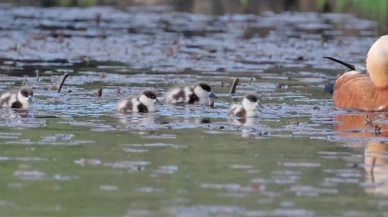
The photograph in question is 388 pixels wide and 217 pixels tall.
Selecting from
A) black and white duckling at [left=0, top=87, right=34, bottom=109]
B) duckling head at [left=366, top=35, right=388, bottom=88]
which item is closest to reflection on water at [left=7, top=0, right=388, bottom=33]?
duckling head at [left=366, top=35, right=388, bottom=88]

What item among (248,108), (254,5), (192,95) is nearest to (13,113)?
(192,95)

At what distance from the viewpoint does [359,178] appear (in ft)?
25.4

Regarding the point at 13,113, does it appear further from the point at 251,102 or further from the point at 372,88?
the point at 372,88

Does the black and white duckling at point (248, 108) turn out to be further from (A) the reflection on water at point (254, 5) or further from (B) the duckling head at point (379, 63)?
(A) the reflection on water at point (254, 5)

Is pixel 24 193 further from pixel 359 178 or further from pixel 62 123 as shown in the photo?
pixel 62 123

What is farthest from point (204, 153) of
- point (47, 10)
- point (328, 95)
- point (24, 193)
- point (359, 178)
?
point (47, 10)

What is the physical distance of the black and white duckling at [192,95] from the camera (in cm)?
1243

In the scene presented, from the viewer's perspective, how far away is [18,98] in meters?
11.6

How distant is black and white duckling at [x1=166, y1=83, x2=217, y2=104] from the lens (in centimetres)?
1243

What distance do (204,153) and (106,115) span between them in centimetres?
263

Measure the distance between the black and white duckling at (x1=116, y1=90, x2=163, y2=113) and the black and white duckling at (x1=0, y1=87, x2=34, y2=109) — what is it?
899 mm

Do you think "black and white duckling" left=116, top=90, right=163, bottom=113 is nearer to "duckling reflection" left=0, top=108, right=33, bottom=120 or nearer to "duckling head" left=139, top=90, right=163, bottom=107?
"duckling head" left=139, top=90, right=163, bottom=107

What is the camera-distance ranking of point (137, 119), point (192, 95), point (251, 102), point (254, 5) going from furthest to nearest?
1. point (254, 5)
2. point (192, 95)
3. point (251, 102)
4. point (137, 119)

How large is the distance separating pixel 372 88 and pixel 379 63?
278 mm
